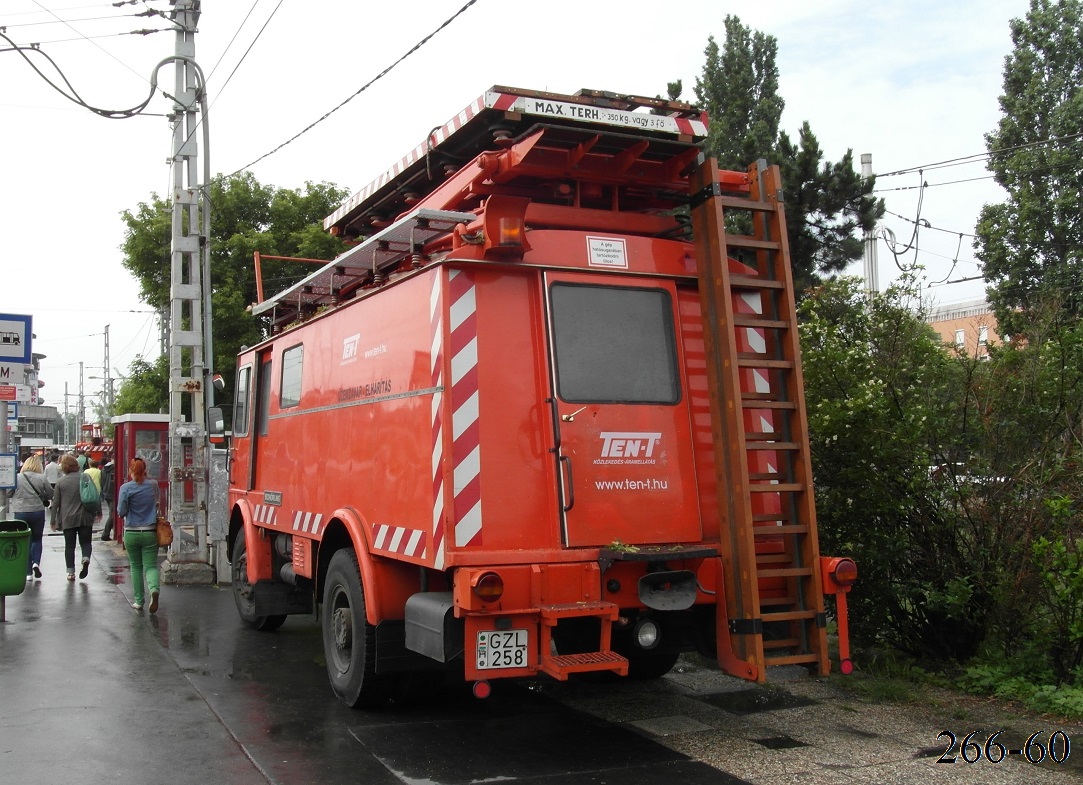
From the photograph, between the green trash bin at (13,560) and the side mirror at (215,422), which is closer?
the green trash bin at (13,560)

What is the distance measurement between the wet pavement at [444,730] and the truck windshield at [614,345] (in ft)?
6.54

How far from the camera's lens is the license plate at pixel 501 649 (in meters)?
5.13

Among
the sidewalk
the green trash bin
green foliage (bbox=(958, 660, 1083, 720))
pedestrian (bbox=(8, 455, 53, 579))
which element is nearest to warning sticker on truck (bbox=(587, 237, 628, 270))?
the sidewalk

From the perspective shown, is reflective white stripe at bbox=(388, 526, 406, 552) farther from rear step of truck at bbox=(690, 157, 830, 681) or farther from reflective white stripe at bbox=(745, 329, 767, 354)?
reflective white stripe at bbox=(745, 329, 767, 354)

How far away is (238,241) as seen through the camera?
883 inches

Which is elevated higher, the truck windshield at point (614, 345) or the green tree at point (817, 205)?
the green tree at point (817, 205)

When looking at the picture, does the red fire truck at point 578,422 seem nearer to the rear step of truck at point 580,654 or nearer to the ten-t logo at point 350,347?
the rear step of truck at point 580,654

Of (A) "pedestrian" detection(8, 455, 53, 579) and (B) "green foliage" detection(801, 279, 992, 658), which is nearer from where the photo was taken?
(B) "green foliage" detection(801, 279, 992, 658)

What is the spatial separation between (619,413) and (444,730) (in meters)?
2.19

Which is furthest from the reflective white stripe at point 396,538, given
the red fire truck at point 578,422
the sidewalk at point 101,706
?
the sidewalk at point 101,706

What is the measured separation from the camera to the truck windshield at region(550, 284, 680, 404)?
5660mm

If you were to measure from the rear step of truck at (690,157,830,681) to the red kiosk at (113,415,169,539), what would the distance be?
517 inches

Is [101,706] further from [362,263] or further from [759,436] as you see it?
[759,436]

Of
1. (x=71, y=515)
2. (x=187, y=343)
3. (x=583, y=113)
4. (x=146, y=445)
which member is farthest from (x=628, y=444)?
(x=146, y=445)
